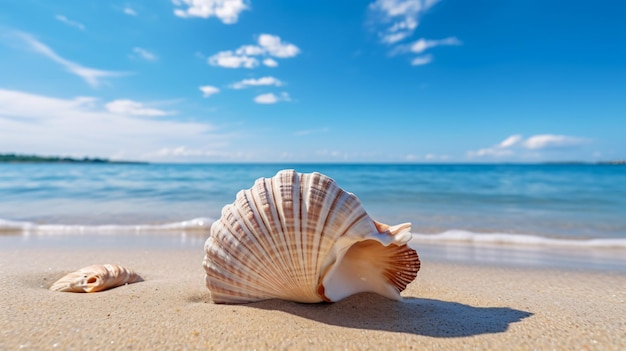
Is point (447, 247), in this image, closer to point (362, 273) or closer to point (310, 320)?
point (362, 273)

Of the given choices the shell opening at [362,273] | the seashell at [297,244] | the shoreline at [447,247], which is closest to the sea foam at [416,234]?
the shoreline at [447,247]

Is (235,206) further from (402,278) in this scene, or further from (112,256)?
(112,256)

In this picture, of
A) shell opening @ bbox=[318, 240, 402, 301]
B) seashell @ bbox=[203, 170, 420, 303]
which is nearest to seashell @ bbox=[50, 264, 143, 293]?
seashell @ bbox=[203, 170, 420, 303]

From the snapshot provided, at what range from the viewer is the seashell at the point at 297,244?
2018mm

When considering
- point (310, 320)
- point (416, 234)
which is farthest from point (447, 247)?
point (310, 320)

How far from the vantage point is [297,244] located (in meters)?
2.03

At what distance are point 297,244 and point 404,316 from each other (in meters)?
0.89

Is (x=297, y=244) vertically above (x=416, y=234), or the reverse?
(x=297, y=244)

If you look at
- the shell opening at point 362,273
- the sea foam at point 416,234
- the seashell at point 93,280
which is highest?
the shell opening at point 362,273

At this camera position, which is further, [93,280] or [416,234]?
[416,234]

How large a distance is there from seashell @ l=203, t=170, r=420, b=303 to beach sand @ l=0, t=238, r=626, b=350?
15 cm

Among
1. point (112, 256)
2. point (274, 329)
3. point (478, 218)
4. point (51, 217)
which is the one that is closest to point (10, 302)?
point (274, 329)

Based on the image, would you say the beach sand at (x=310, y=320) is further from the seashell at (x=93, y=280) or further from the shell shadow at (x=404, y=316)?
the seashell at (x=93, y=280)

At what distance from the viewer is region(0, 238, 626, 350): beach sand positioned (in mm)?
1779
